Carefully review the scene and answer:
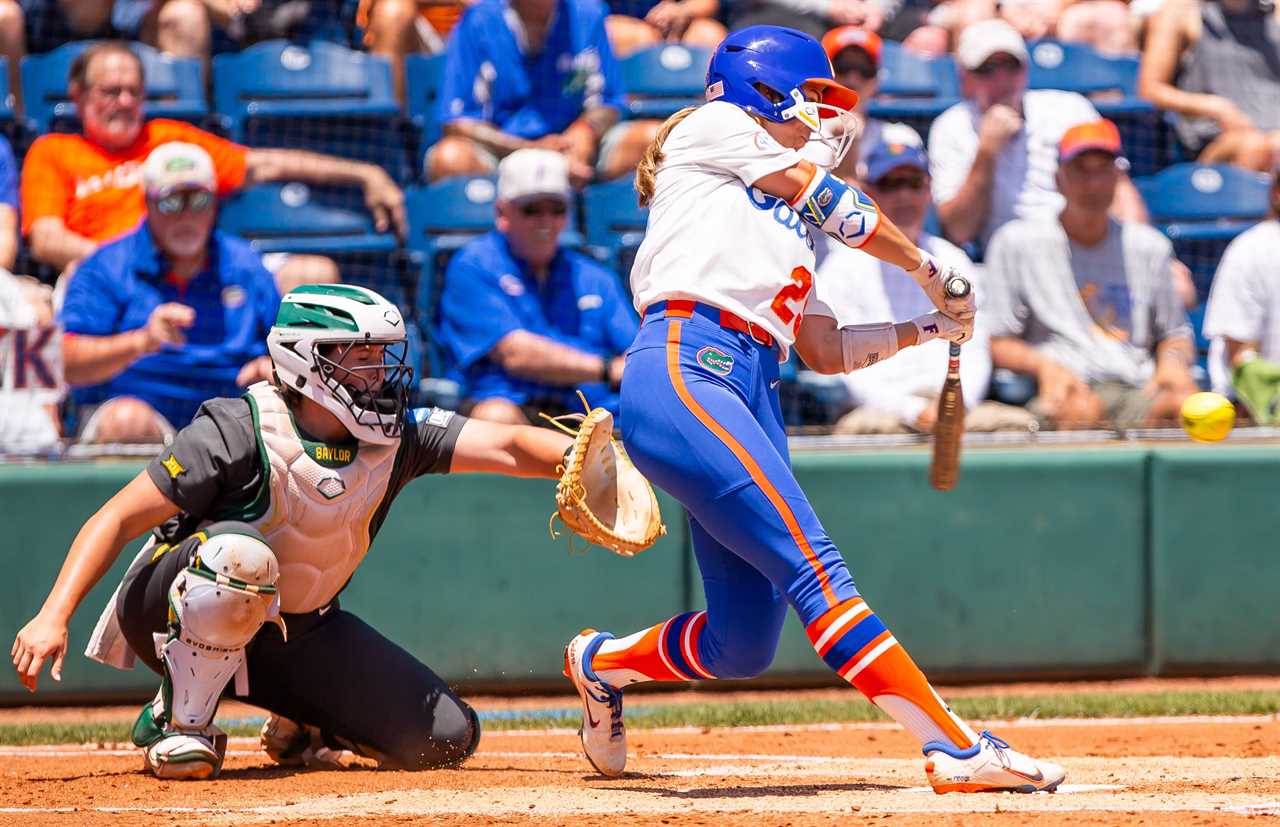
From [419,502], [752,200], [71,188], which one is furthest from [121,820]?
[71,188]

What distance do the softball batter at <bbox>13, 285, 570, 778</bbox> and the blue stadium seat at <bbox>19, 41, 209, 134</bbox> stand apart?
→ 343cm

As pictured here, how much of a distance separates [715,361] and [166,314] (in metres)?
3.52

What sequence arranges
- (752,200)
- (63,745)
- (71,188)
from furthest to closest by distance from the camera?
(71,188) < (63,745) < (752,200)

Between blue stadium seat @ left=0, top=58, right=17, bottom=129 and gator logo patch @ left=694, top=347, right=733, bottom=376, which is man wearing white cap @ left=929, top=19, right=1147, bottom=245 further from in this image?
blue stadium seat @ left=0, top=58, right=17, bottom=129

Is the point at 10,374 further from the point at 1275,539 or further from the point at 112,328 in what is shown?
the point at 1275,539

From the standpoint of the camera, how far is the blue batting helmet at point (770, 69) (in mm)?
4129

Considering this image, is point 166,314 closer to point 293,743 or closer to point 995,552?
point 293,743

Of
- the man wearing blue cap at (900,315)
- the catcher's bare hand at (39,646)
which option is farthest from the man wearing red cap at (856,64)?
the catcher's bare hand at (39,646)

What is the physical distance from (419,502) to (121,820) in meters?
3.13

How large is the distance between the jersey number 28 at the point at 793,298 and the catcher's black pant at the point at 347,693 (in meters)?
1.62

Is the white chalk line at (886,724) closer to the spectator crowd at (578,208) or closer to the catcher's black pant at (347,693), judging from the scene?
the catcher's black pant at (347,693)

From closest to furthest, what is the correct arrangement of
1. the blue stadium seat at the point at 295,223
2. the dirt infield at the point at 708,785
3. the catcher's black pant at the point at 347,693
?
1. the dirt infield at the point at 708,785
2. the catcher's black pant at the point at 347,693
3. the blue stadium seat at the point at 295,223

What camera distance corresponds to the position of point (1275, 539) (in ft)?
23.0

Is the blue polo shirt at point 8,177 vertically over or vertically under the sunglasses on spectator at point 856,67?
under
